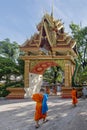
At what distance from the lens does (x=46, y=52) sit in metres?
24.5

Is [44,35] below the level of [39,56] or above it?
above

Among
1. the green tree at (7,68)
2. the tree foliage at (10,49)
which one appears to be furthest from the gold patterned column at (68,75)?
the tree foliage at (10,49)

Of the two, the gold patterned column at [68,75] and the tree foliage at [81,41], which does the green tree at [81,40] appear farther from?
the gold patterned column at [68,75]

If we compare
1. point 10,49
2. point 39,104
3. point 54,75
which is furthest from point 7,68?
point 10,49

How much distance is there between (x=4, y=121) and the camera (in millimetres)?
10320

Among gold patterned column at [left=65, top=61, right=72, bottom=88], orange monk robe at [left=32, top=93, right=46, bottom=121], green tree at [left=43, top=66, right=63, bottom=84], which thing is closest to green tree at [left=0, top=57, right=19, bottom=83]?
gold patterned column at [left=65, top=61, right=72, bottom=88]

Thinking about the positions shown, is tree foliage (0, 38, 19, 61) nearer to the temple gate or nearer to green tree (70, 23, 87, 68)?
green tree (70, 23, 87, 68)

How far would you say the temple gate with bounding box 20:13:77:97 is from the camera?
913 inches

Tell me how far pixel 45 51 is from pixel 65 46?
7.39 ft

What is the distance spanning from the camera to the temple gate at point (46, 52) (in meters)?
23.2

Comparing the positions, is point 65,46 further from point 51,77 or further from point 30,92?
point 51,77

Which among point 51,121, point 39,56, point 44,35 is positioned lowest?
point 51,121

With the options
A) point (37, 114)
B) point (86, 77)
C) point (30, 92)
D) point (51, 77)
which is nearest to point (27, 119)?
point (37, 114)

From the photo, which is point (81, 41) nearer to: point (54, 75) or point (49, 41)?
point (54, 75)
